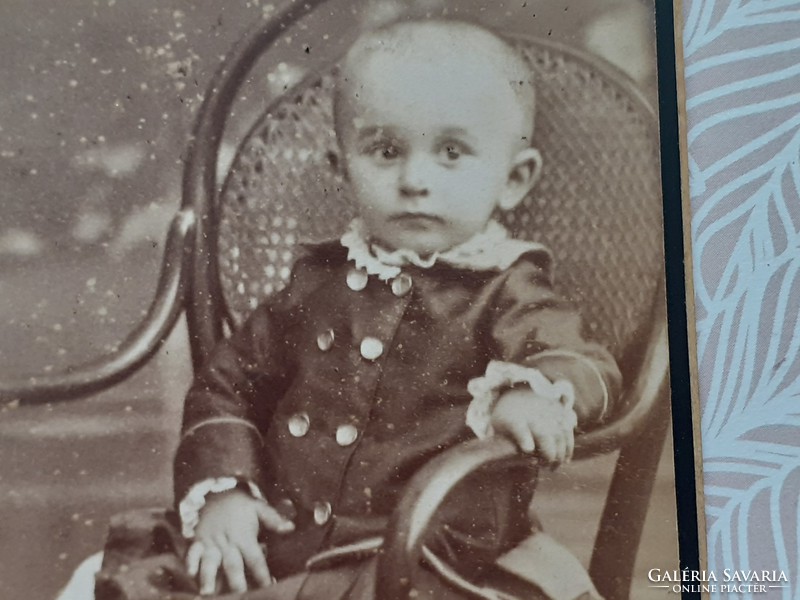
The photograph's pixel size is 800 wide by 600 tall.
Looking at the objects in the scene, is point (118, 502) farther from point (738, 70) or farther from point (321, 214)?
point (738, 70)

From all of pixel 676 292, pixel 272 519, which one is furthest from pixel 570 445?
pixel 272 519

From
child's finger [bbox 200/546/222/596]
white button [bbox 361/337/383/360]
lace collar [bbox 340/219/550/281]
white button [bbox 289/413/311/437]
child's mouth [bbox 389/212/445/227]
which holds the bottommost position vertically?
child's finger [bbox 200/546/222/596]

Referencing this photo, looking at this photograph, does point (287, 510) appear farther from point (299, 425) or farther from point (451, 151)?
point (451, 151)

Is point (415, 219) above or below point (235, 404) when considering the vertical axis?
above

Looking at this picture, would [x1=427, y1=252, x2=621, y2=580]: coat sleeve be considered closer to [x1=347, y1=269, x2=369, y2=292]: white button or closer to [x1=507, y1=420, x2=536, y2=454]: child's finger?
[x1=507, y1=420, x2=536, y2=454]: child's finger

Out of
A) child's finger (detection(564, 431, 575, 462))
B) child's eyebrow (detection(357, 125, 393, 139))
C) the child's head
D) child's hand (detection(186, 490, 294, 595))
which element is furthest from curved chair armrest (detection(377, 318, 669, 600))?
child's eyebrow (detection(357, 125, 393, 139))

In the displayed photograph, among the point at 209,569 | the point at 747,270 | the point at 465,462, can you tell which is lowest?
the point at 209,569

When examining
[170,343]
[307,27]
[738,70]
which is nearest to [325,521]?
[170,343]
